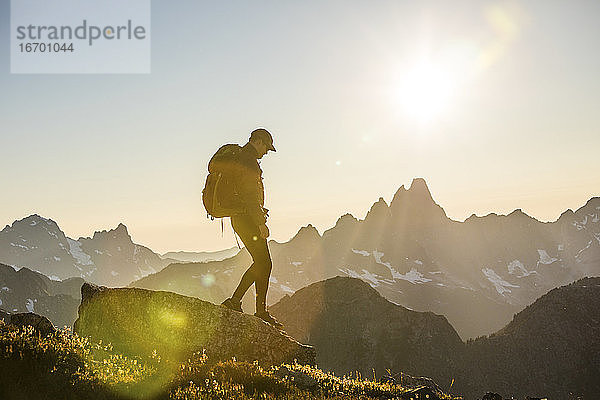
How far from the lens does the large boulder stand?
361 inches

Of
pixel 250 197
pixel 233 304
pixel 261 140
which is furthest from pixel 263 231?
pixel 261 140

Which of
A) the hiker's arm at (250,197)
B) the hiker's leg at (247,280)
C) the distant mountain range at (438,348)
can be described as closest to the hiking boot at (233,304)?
the hiker's leg at (247,280)

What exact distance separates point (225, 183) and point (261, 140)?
4.94 ft

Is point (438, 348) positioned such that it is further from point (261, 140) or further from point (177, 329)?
point (177, 329)

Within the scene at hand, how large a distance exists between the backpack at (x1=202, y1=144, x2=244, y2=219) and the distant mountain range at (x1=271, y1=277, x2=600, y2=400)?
168497 millimetres

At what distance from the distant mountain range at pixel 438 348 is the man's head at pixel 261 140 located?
16827 centimetres

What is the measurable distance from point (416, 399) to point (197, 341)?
15.0ft

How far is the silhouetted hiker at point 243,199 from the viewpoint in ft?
33.6

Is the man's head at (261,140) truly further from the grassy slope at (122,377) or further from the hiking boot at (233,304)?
the grassy slope at (122,377)

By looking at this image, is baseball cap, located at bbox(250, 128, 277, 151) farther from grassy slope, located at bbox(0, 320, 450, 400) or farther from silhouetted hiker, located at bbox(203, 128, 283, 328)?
grassy slope, located at bbox(0, 320, 450, 400)

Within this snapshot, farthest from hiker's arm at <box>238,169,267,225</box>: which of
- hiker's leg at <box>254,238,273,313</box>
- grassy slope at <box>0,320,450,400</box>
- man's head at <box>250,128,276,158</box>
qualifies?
grassy slope at <box>0,320,450,400</box>

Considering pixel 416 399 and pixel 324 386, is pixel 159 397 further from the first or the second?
pixel 416 399

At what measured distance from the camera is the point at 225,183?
1030 cm

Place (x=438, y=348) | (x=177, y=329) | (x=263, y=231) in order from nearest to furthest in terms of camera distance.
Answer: (x=177, y=329), (x=263, y=231), (x=438, y=348)
